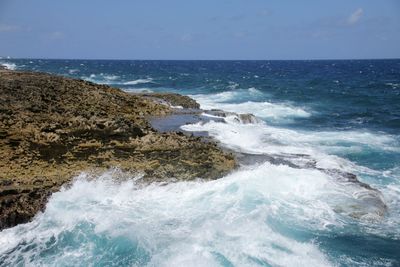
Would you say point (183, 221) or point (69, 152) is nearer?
point (183, 221)

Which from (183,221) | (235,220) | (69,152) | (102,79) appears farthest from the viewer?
(102,79)

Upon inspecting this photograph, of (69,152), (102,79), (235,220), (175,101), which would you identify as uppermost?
(69,152)

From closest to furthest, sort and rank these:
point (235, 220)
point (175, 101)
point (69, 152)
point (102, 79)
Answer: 1. point (235, 220)
2. point (69, 152)
3. point (175, 101)
4. point (102, 79)

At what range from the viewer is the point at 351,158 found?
64.1 feet

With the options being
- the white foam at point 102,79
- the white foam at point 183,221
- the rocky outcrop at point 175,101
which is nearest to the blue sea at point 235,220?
the white foam at point 183,221

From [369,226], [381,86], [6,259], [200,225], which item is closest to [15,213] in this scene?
[6,259]

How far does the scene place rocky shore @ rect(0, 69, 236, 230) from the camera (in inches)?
469

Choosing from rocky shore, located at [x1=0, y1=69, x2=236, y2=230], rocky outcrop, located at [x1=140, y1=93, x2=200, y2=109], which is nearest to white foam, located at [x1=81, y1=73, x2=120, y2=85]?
rocky outcrop, located at [x1=140, y1=93, x2=200, y2=109]

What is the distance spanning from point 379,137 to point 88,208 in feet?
63.3

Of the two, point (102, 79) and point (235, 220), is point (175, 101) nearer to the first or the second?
point (235, 220)

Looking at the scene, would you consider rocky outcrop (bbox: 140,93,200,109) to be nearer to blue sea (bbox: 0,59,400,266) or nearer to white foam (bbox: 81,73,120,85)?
blue sea (bbox: 0,59,400,266)

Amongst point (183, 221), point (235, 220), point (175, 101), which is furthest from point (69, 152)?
point (175, 101)

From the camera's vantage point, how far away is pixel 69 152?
1431cm

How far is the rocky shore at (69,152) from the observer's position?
39.1 ft
